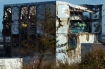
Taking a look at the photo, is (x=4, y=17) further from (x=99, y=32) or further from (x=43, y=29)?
(x=43, y=29)

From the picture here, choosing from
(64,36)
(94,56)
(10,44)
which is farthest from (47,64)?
(10,44)

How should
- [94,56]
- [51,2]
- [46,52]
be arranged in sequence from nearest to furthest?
[46,52] < [94,56] < [51,2]

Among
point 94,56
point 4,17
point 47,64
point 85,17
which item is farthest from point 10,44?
point 94,56

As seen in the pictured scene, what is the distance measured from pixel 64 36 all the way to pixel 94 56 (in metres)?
27.3

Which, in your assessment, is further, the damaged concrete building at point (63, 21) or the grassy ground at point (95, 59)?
the damaged concrete building at point (63, 21)

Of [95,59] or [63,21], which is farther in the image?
[63,21]

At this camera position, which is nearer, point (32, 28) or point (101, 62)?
point (101, 62)

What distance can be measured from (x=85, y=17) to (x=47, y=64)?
31.4 m

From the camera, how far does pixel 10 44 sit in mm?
42969

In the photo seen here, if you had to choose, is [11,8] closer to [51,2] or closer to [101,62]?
[51,2]

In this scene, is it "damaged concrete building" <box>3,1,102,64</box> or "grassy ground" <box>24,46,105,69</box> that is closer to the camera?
"grassy ground" <box>24,46,105,69</box>

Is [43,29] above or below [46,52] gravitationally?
above

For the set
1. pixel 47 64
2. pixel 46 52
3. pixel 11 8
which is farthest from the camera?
pixel 11 8

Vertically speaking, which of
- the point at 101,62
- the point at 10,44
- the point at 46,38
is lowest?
the point at 10,44
